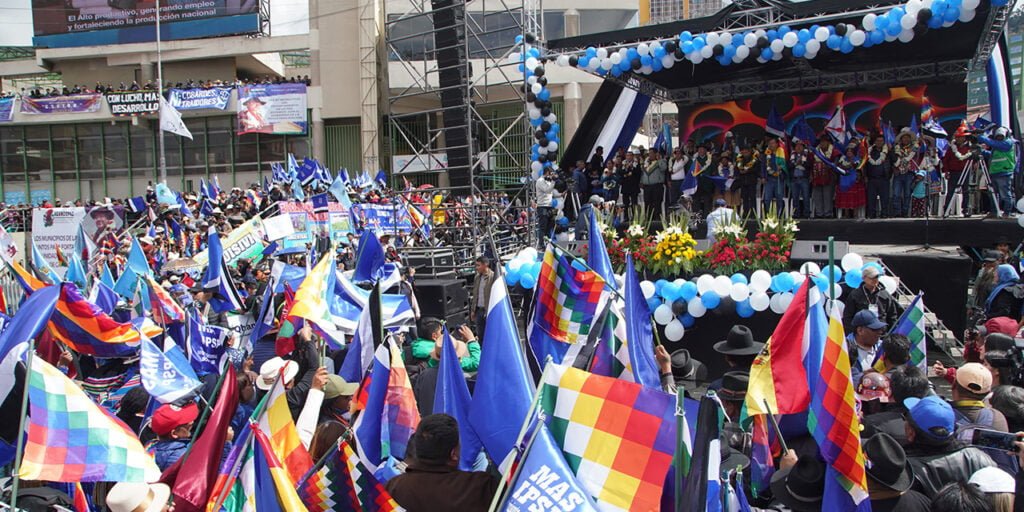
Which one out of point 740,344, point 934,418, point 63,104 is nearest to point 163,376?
point 740,344

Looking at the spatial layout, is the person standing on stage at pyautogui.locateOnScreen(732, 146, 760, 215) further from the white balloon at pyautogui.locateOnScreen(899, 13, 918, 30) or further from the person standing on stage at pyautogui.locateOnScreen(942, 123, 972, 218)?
the white balloon at pyautogui.locateOnScreen(899, 13, 918, 30)

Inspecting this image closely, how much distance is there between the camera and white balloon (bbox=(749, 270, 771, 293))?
901 cm

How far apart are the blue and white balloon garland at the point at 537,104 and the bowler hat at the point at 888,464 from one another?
10.8m

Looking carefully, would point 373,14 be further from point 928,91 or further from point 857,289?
point 857,289

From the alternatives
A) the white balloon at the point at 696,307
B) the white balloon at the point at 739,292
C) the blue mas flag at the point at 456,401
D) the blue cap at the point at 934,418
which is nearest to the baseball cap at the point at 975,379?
the blue cap at the point at 934,418

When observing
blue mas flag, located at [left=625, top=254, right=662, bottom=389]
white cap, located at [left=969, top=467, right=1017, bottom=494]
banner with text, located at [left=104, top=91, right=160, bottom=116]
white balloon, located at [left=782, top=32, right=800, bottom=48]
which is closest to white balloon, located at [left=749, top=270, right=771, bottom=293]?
blue mas flag, located at [left=625, top=254, right=662, bottom=389]

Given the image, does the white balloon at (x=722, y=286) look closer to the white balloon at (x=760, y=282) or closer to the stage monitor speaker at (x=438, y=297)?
the white balloon at (x=760, y=282)

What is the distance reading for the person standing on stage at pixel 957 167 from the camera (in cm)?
1301

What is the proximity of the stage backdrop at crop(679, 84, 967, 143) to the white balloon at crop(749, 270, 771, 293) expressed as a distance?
8.30 meters

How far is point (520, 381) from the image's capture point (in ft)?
12.7

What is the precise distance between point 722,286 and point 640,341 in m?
4.65

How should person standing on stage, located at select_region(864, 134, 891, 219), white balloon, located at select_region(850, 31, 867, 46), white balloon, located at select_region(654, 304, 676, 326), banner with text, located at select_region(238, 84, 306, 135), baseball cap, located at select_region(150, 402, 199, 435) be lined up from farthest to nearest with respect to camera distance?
1. banner with text, located at select_region(238, 84, 306, 135)
2. person standing on stage, located at select_region(864, 134, 891, 219)
3. white balloon, located at select_region(850, 31, 867, 46)
4. white balloon, located at select_region(654, 304, 676, 326)
5. baseball cap, located at select_region(150, 402, 199, 435)

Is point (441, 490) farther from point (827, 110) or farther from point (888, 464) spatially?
point (827, 110)

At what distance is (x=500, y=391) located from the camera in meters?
3.87
